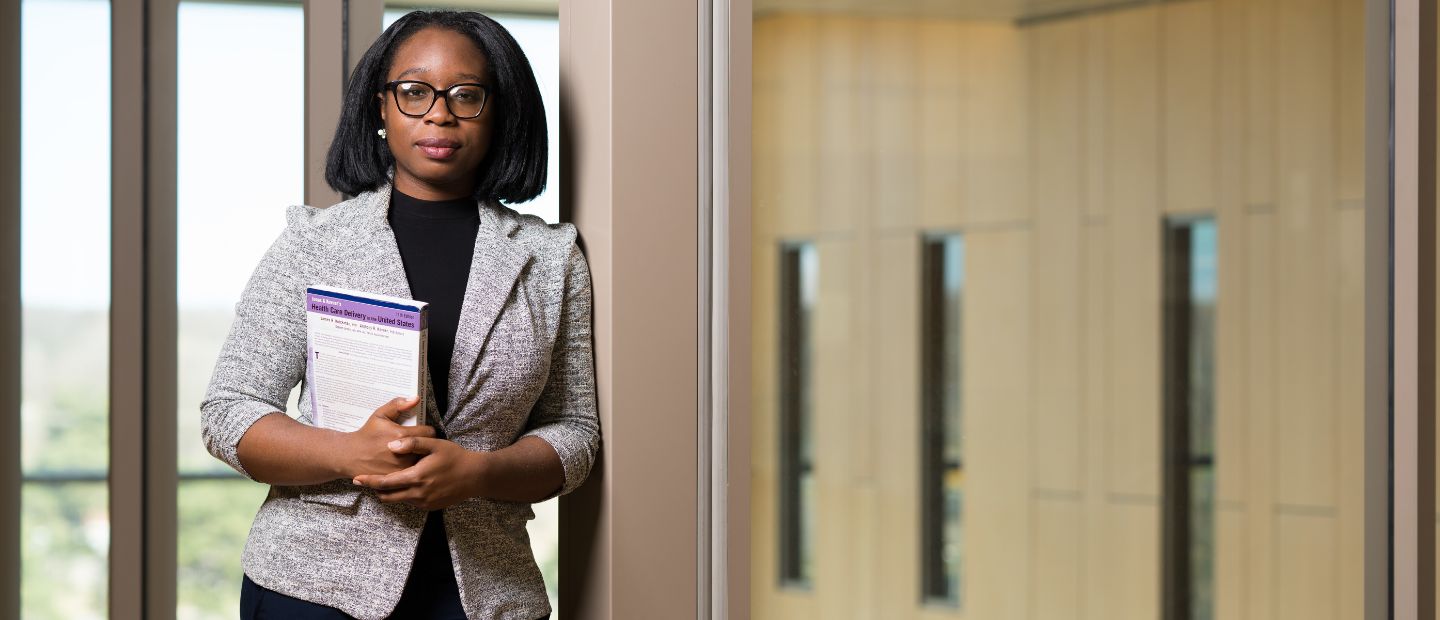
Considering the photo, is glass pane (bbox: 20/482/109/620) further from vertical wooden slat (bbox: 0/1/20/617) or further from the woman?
the woman

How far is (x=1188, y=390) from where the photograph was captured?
159cm

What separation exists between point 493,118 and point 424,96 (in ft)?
0.27

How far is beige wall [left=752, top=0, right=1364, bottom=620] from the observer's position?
1523mm

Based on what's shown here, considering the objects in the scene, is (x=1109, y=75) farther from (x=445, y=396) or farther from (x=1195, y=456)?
(x=445, y=396)

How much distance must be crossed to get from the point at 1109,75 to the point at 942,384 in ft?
1.47

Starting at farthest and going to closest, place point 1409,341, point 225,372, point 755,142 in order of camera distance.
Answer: point 1409,341 → point 755,142 → point 225,372

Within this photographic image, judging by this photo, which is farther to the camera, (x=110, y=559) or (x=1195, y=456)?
(x=110, y=559)

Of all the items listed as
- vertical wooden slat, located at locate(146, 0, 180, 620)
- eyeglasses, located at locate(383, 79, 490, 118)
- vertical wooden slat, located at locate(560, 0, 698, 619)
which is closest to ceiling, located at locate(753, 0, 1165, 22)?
vertical wooden slat, located at locate(560, 0, 698, 619)

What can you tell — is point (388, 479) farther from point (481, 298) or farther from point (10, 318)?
point (10, 318)

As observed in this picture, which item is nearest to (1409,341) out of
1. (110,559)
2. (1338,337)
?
(1338,337)

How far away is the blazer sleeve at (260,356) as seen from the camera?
1261 mm

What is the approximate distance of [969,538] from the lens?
1556 mm

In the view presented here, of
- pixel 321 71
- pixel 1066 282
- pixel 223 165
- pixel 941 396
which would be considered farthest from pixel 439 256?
pixel 223 165

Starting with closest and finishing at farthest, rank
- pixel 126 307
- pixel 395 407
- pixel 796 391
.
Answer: pixel 395 407 < pixel 796 391 < pixel 126 307
